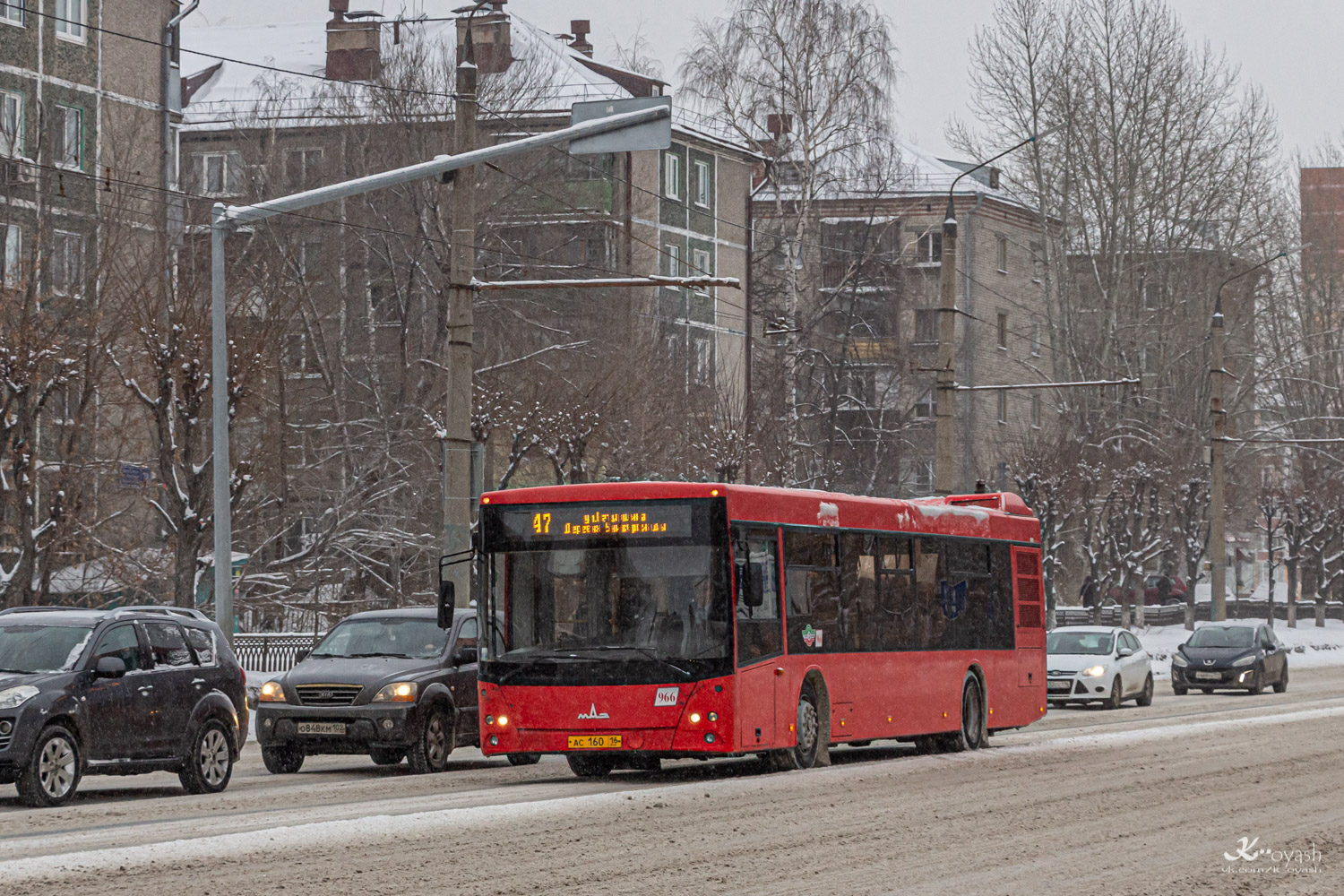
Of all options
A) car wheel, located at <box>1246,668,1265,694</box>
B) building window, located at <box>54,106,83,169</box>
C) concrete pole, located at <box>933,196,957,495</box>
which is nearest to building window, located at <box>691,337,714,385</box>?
building window, located at <box>54,106,83,169</box>

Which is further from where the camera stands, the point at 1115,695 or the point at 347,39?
the point at 347,39

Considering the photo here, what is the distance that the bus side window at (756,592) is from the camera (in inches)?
701

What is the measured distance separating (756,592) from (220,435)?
26.1ft

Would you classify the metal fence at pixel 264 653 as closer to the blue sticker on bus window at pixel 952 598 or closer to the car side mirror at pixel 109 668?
the blue sticker on bus window at pixel 952 598

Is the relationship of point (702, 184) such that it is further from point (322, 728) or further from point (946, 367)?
point (322, 728)

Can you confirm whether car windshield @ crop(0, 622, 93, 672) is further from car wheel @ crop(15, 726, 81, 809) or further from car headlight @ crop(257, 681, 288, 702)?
car headlight @ crop(257, 681, 288, 702)

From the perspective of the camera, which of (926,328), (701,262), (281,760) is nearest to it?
(281,760)

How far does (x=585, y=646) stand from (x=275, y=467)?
19.5 m

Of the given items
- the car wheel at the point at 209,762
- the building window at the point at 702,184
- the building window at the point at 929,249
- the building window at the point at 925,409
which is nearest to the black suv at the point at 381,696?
the car wheel at the point at 209,762

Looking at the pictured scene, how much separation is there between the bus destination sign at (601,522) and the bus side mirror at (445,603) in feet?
2.39

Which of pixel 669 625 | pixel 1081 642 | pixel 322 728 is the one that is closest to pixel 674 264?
pixel 1081 642

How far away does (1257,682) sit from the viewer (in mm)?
38750

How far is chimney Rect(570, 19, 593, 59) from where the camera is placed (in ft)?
235

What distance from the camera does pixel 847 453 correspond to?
2884 inches
